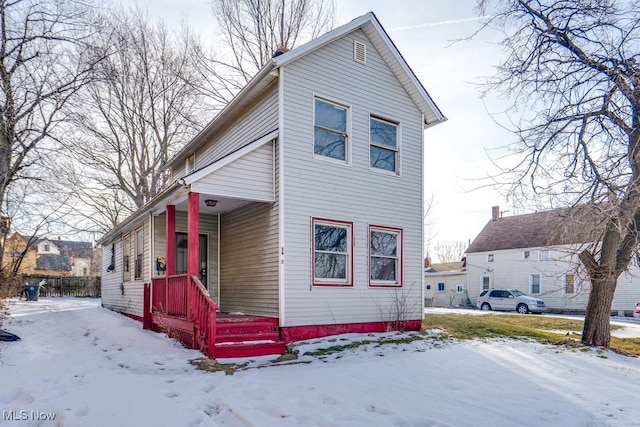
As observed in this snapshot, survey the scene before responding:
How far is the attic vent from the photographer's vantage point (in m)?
10.3

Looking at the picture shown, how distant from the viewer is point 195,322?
786 centimetres

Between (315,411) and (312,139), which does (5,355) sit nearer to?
(315,411)

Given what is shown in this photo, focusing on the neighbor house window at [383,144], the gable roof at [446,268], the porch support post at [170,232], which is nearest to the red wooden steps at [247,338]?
the porch support post at [170,232]

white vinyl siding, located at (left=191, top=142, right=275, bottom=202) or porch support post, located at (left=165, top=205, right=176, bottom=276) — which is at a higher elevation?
white vinyl siding, located at (left=191, top=142, right=275, bottom=202)

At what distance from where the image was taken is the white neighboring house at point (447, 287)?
32625 mm

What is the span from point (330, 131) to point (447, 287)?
1066 inches

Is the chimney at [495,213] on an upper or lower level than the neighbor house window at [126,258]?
upper

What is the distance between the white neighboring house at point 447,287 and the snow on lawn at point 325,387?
24.7 metres

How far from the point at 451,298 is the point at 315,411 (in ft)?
100

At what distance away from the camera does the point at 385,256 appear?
10.3m

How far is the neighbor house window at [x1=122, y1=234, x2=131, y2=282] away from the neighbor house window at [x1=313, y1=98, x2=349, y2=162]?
7.22 m

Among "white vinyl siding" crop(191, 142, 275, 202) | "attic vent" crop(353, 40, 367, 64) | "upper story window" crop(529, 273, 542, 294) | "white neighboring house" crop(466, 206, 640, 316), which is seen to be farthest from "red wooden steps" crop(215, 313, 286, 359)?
"upper story window" crop(529, 273, 542, 294)

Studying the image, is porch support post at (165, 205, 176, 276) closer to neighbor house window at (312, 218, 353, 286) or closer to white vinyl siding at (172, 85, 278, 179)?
white vinyl siding at (172, 85, 278, 179)

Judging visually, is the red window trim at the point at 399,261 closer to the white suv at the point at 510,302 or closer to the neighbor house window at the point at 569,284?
the neighbor house window at the point at 569,284
